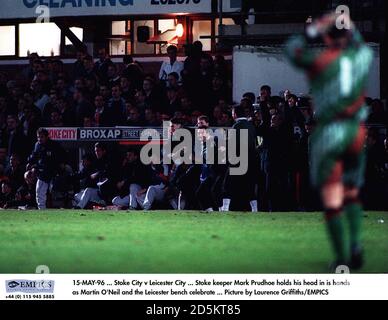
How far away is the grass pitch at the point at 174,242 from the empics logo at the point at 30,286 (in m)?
0.49

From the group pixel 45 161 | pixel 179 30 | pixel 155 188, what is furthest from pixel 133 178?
pixel 179 30

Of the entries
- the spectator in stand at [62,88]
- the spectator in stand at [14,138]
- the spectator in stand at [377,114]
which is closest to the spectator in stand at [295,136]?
the spectator in stand at [377,114]

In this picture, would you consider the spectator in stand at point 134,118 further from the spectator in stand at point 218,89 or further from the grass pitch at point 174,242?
the grass pitch at point 174,242

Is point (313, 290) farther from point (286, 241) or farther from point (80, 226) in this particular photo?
point (80, 226)

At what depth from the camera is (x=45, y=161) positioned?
1451cm

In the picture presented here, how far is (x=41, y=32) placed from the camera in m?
19.1

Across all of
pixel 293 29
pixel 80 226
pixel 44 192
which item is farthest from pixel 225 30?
pixel 80 226

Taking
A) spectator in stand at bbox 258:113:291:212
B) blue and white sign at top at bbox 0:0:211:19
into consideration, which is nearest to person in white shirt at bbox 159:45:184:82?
Answer: blue and white sign at top at bbox 0:0:211:19

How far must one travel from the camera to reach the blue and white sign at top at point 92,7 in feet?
56.3

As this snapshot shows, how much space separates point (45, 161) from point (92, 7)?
164 inches

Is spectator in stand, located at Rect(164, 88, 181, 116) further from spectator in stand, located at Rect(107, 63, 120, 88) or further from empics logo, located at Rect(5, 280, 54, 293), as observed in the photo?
empics logo, located at Rect(5, 280, 54, 293)

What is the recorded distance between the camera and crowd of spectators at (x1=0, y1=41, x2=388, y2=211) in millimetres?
12938
